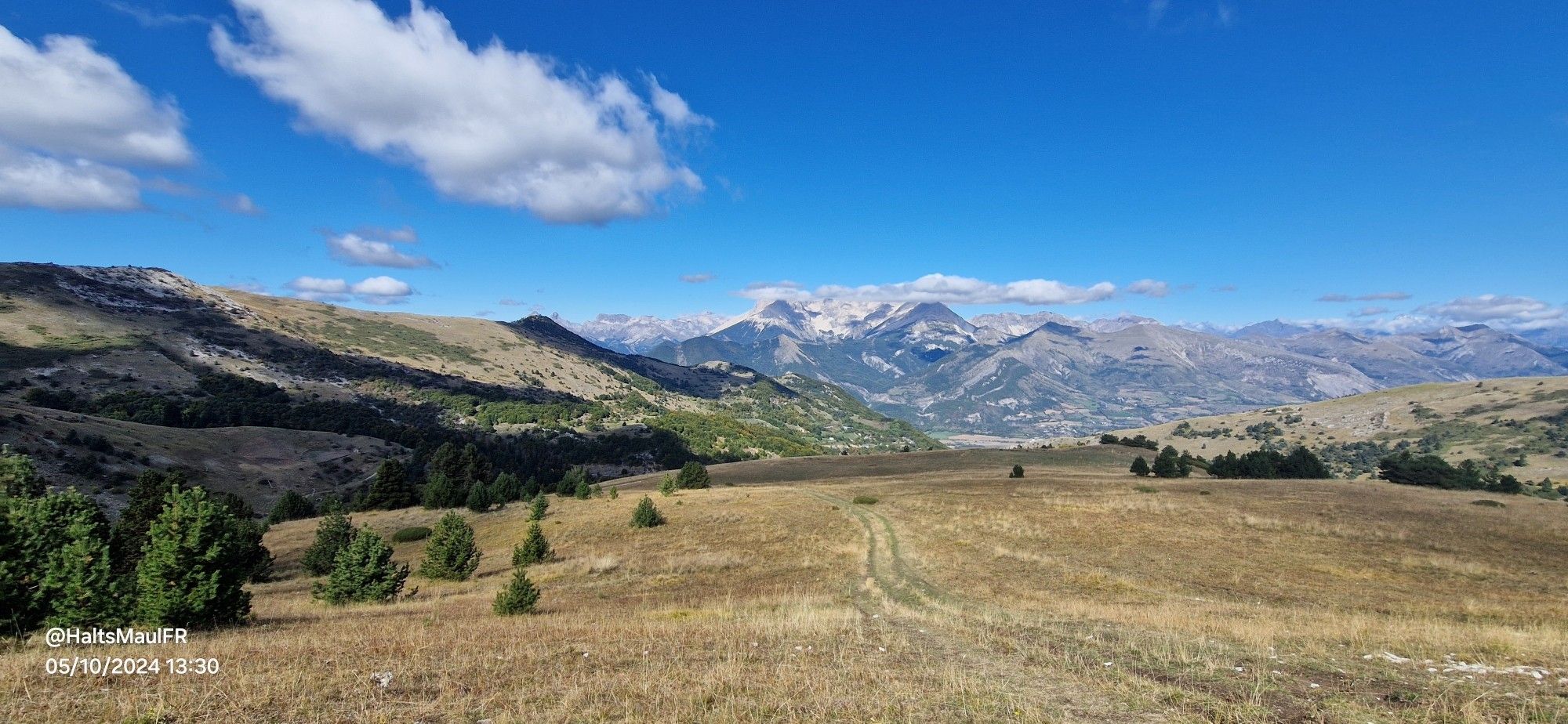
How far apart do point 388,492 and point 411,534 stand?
23.5m

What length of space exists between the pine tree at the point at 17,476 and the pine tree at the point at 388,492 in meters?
62.9

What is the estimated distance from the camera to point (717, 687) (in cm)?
A: 1002

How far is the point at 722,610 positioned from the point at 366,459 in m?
157

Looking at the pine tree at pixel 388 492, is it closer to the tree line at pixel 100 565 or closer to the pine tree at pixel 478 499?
A: the pine tree at pixel 478 499

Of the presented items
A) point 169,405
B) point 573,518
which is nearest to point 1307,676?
point 573,518

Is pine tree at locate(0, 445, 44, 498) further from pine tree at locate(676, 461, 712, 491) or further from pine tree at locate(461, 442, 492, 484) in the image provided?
pine tree at locate(461, 442, 492, 484)

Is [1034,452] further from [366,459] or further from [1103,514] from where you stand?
[366,459]

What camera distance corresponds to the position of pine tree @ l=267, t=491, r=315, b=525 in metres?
69.4

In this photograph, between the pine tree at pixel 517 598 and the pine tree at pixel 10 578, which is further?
the pine tree at pixel 517 598

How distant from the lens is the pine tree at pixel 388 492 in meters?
72.2

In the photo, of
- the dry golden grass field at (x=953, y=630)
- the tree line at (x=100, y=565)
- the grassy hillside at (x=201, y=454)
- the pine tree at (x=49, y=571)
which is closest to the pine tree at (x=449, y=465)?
the dry golden grass field at (x=953, y=630)

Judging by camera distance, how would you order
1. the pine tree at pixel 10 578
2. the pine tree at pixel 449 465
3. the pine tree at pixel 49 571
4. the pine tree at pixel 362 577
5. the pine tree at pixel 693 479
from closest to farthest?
the pine tree at pixel 10 578 < the pine tree at pixel 49 571 < the pine tree at pixel 362 577 < the pine tree at pixel 693 479 < the pine tree at pixel 449 465

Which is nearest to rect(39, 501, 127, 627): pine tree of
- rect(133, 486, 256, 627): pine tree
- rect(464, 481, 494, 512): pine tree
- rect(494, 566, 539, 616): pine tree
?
rect(133, 486, 256, 627): pine tree

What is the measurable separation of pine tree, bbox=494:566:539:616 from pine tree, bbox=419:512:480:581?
16.3 m
